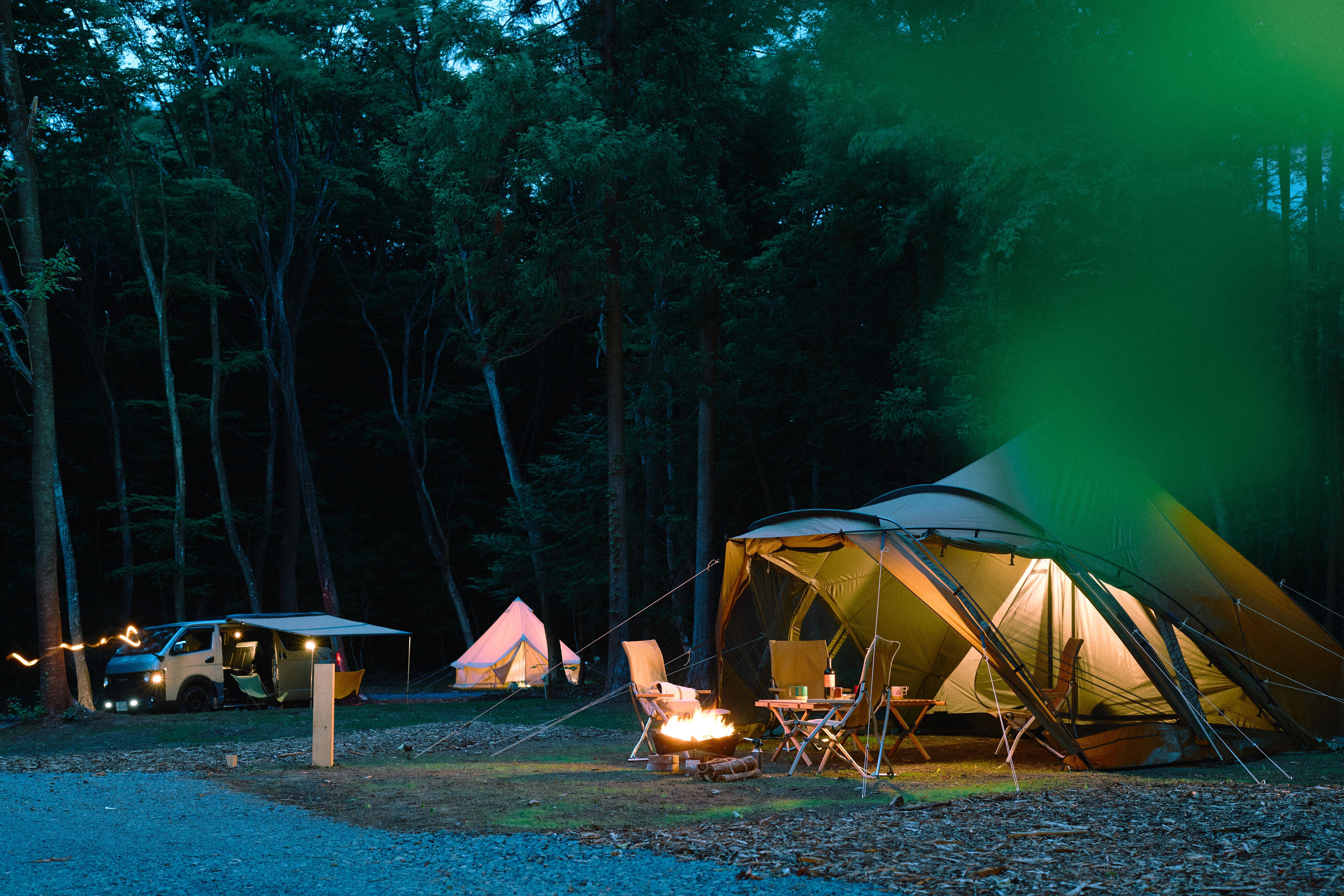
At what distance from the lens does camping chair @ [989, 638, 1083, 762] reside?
7340 mm

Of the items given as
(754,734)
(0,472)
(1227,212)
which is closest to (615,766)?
(754,734)

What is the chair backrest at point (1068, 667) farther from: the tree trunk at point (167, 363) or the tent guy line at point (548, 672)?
the tree trunk at point (167, 363)

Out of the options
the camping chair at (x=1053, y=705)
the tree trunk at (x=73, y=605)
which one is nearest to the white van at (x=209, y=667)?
the tree trunk at (x=73, y=605)

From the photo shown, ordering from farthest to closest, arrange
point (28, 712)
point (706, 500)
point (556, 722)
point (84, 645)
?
1. point (706, 500)
2. point (84, 645)
3. point (28, 712)
4. point (556, 722)

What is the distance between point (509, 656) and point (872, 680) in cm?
994

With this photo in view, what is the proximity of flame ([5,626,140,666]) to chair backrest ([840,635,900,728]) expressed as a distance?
7.66 m

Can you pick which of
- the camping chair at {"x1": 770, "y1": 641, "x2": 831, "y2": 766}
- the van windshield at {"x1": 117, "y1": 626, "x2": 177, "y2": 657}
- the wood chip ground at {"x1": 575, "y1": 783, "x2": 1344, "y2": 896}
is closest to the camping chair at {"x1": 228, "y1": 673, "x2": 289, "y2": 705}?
the van windshield at {"x1": 117, "y1": 626, "x2": 177, "y2": 657}

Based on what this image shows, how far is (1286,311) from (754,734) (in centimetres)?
721

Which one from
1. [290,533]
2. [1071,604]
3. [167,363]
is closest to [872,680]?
[1071,604]

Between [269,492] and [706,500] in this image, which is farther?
[269,492]

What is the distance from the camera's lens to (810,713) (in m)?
8.35

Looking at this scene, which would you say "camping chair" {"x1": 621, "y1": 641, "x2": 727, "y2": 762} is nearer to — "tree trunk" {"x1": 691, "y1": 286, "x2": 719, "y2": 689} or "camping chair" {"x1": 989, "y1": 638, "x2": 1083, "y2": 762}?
"camping chair" {"x1": 989, "y1": 638, "x2": 1083, "y2": 762}

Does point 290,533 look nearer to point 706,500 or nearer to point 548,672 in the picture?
point 548,672

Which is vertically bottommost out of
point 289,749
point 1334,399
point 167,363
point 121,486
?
point 289,749
